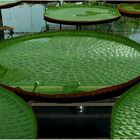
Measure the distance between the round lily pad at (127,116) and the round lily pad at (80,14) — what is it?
0.79 m

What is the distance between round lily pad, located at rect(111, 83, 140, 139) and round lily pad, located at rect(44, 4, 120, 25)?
2.60ft

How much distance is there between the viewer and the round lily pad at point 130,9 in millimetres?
1827

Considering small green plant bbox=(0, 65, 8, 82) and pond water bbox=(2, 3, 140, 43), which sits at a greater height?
small green plant bbox=(0, 65, 8, 82)

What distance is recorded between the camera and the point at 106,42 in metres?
1.25

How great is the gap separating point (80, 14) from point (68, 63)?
0.73m

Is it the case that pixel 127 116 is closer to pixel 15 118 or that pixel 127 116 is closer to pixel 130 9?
pixel 15 118

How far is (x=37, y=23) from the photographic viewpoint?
192cm

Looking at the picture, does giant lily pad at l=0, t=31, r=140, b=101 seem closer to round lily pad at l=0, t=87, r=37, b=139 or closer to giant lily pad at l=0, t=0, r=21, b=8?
round lily pad at l=0, t=87, r=37, b=139

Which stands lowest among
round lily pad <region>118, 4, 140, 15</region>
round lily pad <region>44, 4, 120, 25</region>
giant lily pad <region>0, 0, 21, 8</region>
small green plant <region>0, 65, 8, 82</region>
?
small green plant <region>0, 65, 8, 82</region>

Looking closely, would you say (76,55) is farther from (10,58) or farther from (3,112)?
(3,112)

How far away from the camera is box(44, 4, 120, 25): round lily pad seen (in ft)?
5.17

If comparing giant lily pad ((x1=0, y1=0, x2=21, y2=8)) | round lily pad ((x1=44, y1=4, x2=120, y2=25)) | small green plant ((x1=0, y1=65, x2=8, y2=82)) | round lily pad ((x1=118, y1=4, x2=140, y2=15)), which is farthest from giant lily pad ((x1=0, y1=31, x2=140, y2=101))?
giant lily pad ((x1=0, y1=0, x2=21, y2=8))

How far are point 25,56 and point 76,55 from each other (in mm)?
200

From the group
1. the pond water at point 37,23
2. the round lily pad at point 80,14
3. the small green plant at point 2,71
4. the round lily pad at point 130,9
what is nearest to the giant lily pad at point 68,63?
the small green plant at point 2,71
